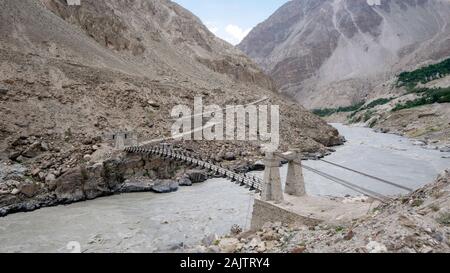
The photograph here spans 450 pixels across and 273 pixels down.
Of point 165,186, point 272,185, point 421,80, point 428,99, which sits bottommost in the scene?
point 165,186

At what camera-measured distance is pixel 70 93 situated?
30688mm

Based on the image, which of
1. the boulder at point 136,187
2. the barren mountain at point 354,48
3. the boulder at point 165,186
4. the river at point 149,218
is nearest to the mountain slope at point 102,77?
the boulder at point 136,187

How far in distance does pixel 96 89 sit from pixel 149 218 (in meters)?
17.2

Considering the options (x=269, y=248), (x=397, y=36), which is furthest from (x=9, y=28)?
(x=397, y=36)

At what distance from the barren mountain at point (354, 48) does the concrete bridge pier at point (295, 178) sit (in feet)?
380

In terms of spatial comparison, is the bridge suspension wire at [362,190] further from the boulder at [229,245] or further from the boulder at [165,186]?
the boulder at [165,186]

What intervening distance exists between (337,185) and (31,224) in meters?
14.8

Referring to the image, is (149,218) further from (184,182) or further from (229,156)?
(229,156)

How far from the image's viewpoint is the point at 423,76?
309 ft

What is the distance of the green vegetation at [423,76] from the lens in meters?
88.9

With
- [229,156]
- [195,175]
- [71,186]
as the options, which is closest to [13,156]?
[71,186]

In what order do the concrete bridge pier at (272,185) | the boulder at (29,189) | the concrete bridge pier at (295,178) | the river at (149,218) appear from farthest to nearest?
the boulder at (29,189) → the river at (149,218) → the concrete bridge pier at (295,178) → the concrete bridge pier at (272,185)

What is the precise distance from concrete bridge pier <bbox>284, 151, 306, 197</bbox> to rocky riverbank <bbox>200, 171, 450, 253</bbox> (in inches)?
91.9
